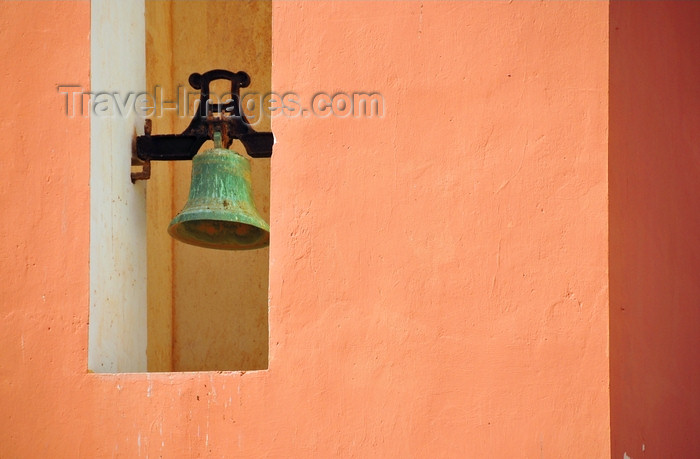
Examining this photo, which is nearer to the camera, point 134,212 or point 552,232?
point 552,232

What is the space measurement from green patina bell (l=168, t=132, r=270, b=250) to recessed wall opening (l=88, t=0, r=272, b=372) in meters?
0.15

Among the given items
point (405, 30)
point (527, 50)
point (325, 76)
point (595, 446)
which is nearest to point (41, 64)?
point (325, 76)

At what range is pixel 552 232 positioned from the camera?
2.99 metres

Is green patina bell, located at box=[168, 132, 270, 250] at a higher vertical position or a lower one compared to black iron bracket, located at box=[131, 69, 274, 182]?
lower

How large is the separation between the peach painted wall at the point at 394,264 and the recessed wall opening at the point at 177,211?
0.42m

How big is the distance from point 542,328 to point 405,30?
0.83 meters

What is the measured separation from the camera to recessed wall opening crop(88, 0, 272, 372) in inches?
142

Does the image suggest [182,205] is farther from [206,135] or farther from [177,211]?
[206,135]

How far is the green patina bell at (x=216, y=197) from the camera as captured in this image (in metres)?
3.43

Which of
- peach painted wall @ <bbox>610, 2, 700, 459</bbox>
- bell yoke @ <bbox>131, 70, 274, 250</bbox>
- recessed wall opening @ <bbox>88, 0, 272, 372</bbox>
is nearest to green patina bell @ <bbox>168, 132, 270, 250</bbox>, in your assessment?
bell yoke @ <bbox>131, 70, 274, 250</bbox>

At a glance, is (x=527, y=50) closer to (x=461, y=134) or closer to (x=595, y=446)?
(x=461, y=134)

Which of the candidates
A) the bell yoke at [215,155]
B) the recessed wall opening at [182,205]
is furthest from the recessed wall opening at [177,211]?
the bell yoke at [215,155]

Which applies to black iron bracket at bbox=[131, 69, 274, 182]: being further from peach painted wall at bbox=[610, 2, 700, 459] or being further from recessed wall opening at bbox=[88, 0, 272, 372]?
peach painted wall at bbox=[610, 2, 700, 459]

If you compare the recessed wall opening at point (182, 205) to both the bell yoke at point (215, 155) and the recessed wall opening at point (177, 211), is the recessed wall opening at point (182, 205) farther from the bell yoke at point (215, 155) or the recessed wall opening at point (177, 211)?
the bell yoke at point (215, 155)
